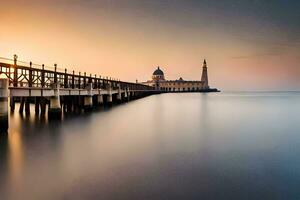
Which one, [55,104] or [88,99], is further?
[88,99]

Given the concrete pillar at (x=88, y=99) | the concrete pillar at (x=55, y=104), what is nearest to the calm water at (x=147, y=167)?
the concrete pillar at (x=55, y=104)

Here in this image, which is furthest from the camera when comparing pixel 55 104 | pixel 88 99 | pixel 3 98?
pixel 88 99

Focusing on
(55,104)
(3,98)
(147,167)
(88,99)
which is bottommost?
(147,167)

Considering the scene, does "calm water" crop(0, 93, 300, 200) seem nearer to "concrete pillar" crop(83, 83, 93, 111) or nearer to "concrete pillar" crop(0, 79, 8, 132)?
"concrete pillar" crop(0, 79, 8, 132)

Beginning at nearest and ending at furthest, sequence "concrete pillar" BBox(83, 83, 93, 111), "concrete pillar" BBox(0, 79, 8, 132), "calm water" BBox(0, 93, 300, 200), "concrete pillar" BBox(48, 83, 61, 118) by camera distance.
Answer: "calm water" BBox(0, 93, 300, 200) → "concrete pillar" BBox(0, 79, 8, 132) → "concrete pillar" BBox(48, 83, 61, 118) → "concrete pillar" BBox(83, 83, 93, 111)

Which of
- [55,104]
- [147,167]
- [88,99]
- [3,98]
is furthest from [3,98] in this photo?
[88,99]

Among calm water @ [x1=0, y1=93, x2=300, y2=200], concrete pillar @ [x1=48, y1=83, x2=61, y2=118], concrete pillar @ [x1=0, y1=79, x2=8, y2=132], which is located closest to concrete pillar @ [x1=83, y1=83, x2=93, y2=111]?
concrete pillar @ [x1=48, y1=83, x2=61, y2=118]

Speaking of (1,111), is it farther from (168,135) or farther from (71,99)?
(71,99)

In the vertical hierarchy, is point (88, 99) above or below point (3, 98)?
below

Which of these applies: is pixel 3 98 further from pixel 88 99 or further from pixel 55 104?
pixel 88 99

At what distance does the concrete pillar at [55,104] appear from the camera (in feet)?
101

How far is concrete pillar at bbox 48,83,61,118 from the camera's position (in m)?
30.7

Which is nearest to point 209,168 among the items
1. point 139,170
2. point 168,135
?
point 139,170

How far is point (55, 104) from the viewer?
31.6 m
